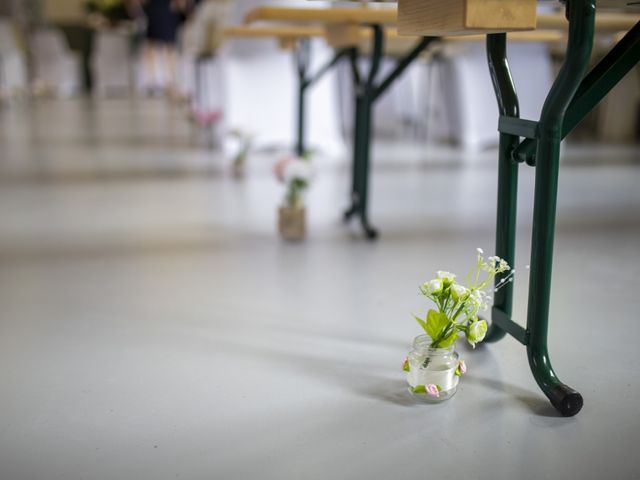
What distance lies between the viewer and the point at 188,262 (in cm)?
187

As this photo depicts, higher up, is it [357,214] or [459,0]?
[459,0]

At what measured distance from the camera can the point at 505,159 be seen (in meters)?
1.19

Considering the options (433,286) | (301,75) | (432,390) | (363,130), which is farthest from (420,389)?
(301,75)

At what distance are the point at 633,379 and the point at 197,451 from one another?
2.30 ft

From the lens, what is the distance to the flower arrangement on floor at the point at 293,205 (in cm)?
210

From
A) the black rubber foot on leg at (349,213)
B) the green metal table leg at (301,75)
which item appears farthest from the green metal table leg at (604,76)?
the green metal table leg at (301,75)

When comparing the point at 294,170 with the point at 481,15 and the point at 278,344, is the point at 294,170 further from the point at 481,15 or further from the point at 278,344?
the point at 481,15

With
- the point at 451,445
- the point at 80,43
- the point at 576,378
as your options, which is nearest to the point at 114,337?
the point at 451,445

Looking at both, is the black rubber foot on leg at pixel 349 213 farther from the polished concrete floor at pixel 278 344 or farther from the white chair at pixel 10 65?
the white chair at pixel 10 65

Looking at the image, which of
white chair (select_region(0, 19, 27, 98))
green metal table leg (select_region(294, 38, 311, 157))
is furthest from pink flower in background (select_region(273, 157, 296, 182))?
white chair (select_region(0, 19, 27, 98))

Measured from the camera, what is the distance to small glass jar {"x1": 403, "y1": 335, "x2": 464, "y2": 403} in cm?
107

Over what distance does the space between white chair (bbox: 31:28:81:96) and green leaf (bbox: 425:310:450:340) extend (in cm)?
1037

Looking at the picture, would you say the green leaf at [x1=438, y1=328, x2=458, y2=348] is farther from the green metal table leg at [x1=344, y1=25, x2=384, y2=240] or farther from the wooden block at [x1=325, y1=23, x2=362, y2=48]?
the wooden block at [x1=325, y1=23, x2=362, y2=48]

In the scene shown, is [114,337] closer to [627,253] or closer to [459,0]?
[459,0]
